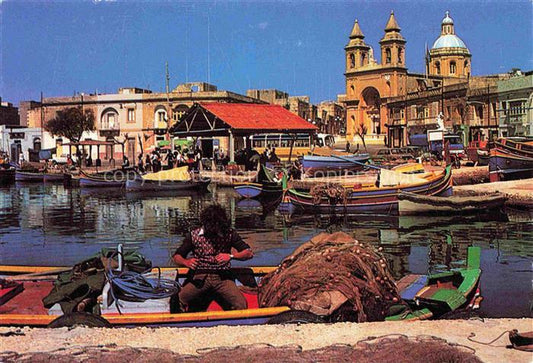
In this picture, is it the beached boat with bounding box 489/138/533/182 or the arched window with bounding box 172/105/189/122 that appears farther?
the arched window with bounding box 172/105/189/122

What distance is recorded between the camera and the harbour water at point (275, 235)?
11.7m

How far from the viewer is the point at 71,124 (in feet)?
174

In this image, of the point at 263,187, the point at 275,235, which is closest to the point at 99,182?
the point at 263,187

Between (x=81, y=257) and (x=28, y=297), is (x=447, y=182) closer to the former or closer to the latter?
(x=81, y=257)

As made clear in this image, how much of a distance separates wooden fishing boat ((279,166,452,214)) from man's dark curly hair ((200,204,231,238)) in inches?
541

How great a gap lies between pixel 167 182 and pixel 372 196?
Answer: 41.5ft

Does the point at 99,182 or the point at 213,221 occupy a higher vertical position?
the point at 99,182

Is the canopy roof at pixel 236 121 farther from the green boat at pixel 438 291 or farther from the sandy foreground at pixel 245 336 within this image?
the sandy foreground at pixel 245 336

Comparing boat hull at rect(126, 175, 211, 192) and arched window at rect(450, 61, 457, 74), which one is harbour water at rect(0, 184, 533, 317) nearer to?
boat hull at rect(126, 175, 211, 192)

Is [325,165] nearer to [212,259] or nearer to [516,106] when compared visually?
[516,106]

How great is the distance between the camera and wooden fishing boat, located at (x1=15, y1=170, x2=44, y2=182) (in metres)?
38.7

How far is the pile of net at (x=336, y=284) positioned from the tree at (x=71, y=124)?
48.4 meters

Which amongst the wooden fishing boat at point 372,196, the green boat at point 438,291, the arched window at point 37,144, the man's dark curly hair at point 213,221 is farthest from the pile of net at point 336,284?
the arched window at point 37,144

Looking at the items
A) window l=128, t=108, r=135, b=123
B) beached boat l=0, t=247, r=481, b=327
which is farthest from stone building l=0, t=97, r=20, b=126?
beached boat l=0, t=247, r=481, b=327
